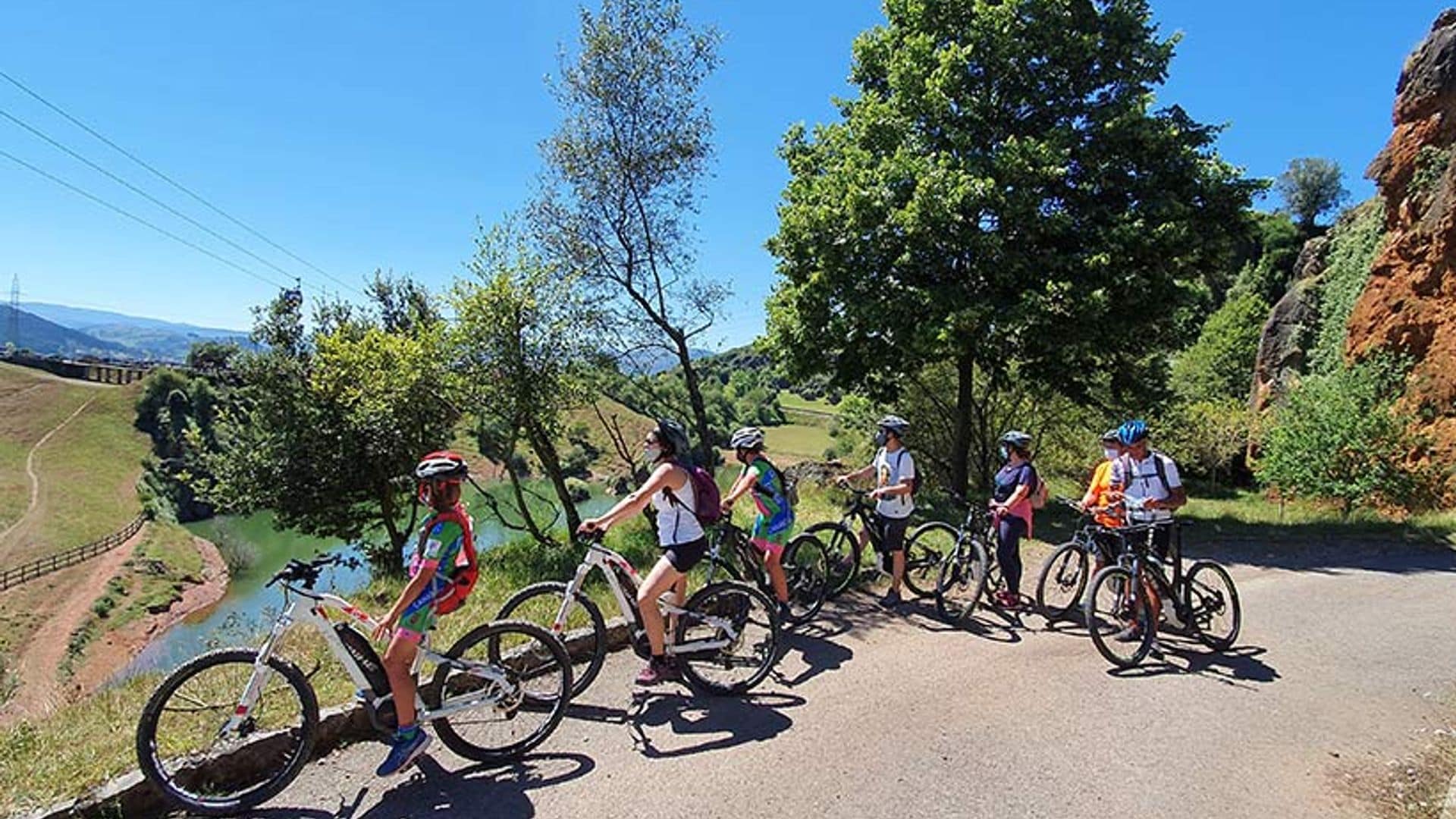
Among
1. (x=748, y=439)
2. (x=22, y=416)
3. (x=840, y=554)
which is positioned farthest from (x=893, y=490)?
(x=22, y=416)

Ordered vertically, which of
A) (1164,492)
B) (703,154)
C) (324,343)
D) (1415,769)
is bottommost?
(1415,769)

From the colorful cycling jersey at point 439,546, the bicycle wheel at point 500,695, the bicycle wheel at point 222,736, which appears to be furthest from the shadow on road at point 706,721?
the bicycle wheel at point 222,736

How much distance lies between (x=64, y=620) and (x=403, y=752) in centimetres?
3999

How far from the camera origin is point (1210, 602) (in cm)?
645

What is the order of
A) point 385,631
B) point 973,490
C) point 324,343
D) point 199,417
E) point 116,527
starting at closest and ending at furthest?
point 385,631, point 324,343, point 973,490, point 116,527, point 199,417

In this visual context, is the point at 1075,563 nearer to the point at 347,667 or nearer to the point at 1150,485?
the point at 1150,485

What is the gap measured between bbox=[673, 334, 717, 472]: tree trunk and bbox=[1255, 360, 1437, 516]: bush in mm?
12350

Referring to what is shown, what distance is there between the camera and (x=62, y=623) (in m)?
30.6

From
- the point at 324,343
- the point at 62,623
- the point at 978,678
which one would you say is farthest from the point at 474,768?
the point at 62,623

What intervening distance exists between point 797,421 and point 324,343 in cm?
6992

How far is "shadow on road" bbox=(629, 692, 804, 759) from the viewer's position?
439cm

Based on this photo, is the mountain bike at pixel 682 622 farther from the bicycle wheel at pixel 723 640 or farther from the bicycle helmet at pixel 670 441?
the bicycle helmet at pixel 670 441

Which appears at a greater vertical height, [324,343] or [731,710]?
[324,343]

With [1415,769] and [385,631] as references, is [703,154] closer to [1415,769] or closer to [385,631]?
[385,631]
